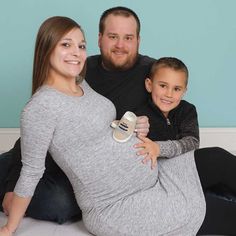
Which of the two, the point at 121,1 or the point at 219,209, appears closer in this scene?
the point at 219,209

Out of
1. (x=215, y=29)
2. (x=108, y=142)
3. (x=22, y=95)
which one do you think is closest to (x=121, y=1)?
(x=215, y=29)

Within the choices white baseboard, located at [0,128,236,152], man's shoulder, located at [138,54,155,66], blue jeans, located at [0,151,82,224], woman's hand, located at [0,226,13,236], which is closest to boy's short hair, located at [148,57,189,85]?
man's shoulder, located at [138,54,155,66]

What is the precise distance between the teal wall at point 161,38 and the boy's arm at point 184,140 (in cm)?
115

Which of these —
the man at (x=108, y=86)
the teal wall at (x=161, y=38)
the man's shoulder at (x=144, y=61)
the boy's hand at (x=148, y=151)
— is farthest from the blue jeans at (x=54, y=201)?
the teal wall at (x=161, y=38)

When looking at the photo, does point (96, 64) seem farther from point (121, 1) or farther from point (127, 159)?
point (121, 1)

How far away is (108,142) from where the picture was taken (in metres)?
1.29

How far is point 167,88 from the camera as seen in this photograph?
1626mm

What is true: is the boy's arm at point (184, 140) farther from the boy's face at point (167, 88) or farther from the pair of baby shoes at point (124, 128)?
the pair of baby shoes at point (124, 128)

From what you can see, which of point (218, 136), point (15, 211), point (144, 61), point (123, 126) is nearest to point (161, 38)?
point (218, 136)

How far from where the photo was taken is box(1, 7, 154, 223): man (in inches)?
57.3

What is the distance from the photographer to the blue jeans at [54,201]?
1.44 m

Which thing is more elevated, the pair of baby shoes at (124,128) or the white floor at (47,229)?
the pair of baby shoes at (124,128)

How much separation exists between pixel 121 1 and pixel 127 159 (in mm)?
1582

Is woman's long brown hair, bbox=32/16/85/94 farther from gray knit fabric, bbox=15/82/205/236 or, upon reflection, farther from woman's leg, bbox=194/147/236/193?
woman's leg, bbox=194/147/236/193
